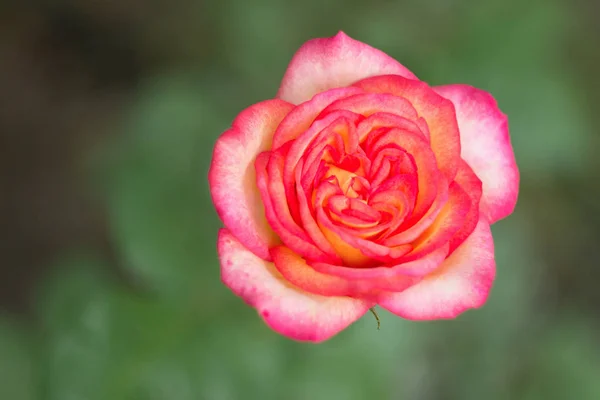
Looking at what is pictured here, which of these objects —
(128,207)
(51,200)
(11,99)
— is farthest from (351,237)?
(11,99)

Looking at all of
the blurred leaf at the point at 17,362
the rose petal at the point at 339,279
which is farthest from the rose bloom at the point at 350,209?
the blurred leaf at the point at 17,362

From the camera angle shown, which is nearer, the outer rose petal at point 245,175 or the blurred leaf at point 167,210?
the outer rose petal at point 245,175

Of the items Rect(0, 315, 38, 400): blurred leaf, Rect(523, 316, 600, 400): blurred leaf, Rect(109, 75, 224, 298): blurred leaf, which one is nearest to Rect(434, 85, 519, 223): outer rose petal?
Rect(109, 75, 224, 298): blurred leaf

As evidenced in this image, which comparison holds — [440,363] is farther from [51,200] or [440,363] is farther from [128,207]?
[51,200]

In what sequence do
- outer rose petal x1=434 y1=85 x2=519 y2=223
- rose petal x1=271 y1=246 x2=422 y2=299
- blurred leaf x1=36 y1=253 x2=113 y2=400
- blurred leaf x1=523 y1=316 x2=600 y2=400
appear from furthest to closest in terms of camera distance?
blurred leaf x1=523 y1=316 x2=600 y2=400, blurred leaf x1=36 y1=253 x2=113 y2=400, outer rose petal x1=434 y1=85 x2=519 y2=223, rose petal x1=271 y1=246 x2=422 y2=299

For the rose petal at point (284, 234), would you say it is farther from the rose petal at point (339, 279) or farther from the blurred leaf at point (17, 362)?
the blurred leaf at point (17, 362)

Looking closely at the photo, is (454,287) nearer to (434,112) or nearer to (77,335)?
(434,112)

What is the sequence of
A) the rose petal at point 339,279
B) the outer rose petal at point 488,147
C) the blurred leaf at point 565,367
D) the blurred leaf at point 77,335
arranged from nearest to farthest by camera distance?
1. the rose petal at point 339,279
2. the outer rose petal at point 488,147
3. the blurred leaf at point 77,335
4. the blurred leaf at point 565,367

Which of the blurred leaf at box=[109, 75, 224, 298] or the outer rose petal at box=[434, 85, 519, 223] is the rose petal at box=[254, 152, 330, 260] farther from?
the blurred leaf at box=[109, 75, 224, 298]
